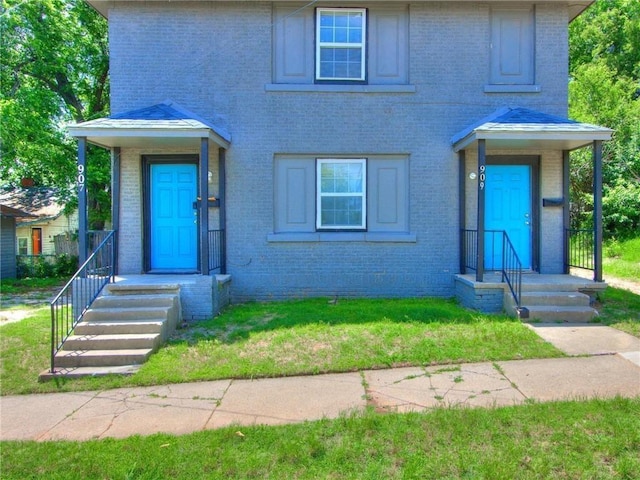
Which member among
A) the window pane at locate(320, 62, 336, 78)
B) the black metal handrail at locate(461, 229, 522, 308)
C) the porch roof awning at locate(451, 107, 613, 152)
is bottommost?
the black metal handrail at locate(461, 229, 522, 308)

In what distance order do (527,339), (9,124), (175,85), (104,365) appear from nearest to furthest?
(104,365), (527,339), (175,85), (9,124)

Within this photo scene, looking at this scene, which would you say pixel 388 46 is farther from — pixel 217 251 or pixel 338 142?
pixel 217 251

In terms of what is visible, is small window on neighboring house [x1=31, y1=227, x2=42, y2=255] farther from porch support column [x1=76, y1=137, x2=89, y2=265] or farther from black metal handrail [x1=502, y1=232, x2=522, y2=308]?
black metal handrail [x1=502, y1=232, x2=522, y2=308]

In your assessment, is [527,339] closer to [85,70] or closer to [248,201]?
[248,201]

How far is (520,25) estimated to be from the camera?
924 cm

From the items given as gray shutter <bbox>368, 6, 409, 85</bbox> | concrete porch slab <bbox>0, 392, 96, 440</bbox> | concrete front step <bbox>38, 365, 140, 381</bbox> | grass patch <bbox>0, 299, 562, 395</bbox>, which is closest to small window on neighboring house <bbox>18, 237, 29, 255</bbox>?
grass patch <bbox>0, 299, 562, 395</bbox>

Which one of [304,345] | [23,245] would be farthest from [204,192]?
[23,245]

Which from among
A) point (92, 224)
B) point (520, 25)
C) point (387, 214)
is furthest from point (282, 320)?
point (92, 224)

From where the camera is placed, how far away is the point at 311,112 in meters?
9.15

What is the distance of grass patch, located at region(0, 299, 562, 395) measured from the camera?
A: 546 centimetres

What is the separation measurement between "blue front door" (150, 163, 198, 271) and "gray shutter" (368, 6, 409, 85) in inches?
162

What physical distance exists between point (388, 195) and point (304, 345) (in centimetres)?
416

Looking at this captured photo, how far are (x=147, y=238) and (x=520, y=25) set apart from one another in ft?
27.7

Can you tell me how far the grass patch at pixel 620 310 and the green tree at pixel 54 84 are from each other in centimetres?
1405
